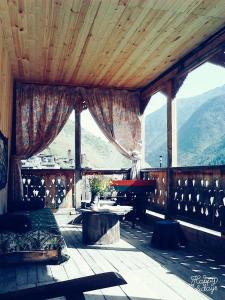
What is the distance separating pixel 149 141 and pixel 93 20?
160 ft

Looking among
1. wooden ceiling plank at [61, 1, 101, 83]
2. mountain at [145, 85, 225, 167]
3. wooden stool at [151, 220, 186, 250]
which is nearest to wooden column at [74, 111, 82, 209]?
→ wooden ceiling plank at [61, 1, 101, 83]

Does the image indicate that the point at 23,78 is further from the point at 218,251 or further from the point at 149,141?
the point at 149,141

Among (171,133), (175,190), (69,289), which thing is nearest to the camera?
(69,289)

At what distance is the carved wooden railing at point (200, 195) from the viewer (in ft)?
14.2

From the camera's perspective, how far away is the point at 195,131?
1801 inches

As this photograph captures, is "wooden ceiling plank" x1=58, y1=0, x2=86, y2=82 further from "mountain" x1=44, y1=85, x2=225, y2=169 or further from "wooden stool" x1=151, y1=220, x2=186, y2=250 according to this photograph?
"mountain" x1=44, y1=85, x2=225, y2=169

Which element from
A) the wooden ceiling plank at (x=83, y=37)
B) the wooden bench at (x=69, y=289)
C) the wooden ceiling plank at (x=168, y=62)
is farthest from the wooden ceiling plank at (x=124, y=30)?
the wooden bench at (x=69, y=289)

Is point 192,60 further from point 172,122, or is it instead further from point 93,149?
point 93,149

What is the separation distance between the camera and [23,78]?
6.86 metres

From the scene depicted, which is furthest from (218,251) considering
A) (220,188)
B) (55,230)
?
(55,230)

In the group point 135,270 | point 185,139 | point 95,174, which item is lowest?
point 135,270

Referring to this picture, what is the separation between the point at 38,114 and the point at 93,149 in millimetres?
43156

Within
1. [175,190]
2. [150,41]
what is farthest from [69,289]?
[175,190]

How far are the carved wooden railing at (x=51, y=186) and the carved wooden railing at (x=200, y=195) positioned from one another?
2.54m
